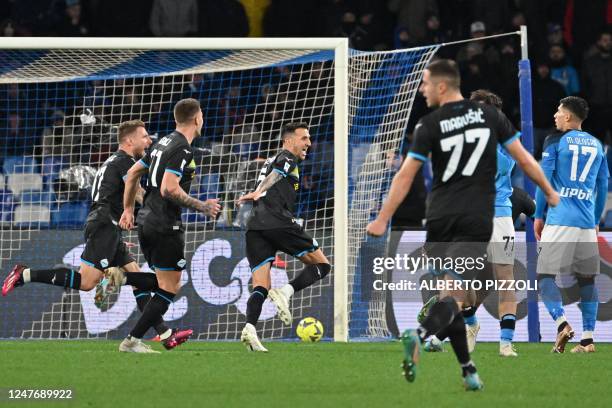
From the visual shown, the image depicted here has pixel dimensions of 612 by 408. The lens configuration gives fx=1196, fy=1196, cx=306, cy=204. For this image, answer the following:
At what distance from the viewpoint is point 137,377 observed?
26.8 feet

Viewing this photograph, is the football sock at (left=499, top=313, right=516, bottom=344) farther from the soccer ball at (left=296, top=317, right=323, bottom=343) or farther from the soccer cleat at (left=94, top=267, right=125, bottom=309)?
the soccer cleat at (left=94, top=267, right=125, bottom=309)

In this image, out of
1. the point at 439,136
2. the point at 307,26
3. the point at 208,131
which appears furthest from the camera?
the point at 307,26

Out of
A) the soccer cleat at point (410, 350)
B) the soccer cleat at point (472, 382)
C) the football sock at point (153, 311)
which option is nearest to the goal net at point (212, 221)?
the football sock at point (153, 311)

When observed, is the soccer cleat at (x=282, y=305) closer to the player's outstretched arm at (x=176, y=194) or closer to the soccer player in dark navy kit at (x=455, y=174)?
the player's outstretched arm at (x=176, y=194)

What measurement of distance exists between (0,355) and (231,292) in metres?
3.69

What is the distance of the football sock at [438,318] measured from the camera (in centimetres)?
726

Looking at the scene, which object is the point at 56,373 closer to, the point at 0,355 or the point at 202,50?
the point at 0,355

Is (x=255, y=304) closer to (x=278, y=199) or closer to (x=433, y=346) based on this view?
(x=278, y=199)

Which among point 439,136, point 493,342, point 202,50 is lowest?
point 493,342

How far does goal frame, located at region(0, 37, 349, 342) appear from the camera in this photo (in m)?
12.2

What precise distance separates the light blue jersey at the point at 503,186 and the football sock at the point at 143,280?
3177 millimetres

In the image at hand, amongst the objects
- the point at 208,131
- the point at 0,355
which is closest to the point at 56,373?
the point at 0,355

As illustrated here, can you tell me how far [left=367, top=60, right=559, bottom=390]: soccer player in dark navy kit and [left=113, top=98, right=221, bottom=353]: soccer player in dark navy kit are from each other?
10.4 feet

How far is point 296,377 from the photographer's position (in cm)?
834
